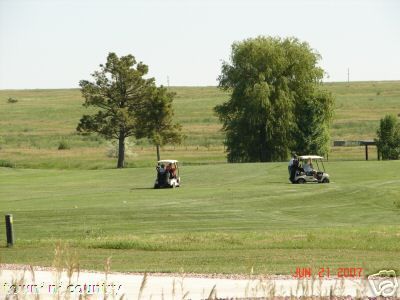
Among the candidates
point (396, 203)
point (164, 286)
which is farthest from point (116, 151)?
point (164, 286)

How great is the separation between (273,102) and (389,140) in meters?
10.3

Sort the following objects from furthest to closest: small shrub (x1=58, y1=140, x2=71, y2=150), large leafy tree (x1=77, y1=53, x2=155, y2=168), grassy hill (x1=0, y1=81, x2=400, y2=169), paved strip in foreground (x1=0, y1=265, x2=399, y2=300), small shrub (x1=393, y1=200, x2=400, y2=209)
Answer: small shrub (x1=58, y1=140, x2=71, y2=150), grassy hill (x1=0, y1=81, x2=400, y2=169), large leafy tree (x1=77, y1=53, x2=155, y2=168), small shrub (x1=393, y1=200, x2=400, y2=209), paved strip in foreground (x1=0, y1=265, x2=399, y2=300)

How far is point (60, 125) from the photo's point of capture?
140 meters

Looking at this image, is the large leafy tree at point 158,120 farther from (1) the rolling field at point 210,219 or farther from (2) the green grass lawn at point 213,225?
(2) the green grass lawn at point 213,225

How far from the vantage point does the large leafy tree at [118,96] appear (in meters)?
74.4

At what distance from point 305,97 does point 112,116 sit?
1718 centimetres

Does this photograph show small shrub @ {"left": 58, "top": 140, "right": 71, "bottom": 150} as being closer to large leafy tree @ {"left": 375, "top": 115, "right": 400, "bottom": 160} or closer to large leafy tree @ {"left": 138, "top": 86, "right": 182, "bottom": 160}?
large leafy tree @ {"left": 138, "top": 86, "right": 182, "bottom": 160}

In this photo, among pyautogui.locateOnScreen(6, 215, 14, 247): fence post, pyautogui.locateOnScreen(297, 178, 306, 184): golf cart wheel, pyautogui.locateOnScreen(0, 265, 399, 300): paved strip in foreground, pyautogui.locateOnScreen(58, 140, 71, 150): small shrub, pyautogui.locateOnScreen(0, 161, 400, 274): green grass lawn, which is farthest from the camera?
pyautogui.locateOnScreen(58, 140, 71, 150): small shrub

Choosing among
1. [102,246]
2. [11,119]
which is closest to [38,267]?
[102,246]

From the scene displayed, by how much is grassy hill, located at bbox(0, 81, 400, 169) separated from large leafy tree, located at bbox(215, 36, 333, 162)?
718 cm

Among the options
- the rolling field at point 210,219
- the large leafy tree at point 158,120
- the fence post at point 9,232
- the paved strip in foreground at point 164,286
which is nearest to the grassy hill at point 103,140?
the large leafy tree at point 158,120

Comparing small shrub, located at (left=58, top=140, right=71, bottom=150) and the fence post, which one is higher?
the fence post

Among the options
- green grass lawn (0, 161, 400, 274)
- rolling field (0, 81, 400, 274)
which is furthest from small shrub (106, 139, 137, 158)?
green grass lawn (0, 161, 400, 274)

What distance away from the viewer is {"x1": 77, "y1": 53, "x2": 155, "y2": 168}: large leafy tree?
74.4 m
